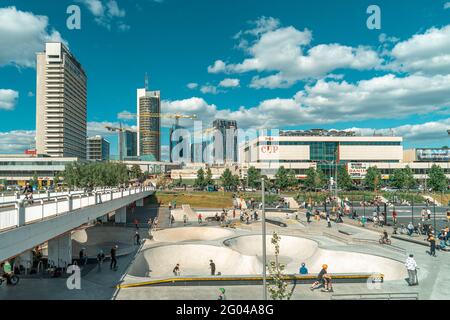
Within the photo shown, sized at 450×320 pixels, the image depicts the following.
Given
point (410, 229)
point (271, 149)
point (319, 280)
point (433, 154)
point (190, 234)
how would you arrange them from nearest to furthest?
point (319, 280)
point (410, 229)
point (190, 234)
point (271, 149)
point (433, 154)

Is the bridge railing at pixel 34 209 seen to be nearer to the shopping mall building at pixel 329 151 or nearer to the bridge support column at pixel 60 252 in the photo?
the bridge support column at pixel 60 252

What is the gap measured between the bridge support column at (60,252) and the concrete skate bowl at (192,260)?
4228 millimetres

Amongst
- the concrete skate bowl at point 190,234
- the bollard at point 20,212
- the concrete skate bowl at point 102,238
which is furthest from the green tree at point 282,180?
the bollard at point 20,212

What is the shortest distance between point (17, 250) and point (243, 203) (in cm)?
4641

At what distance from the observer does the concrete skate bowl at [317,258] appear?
1931 centimetres

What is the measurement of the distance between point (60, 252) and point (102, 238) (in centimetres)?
1253

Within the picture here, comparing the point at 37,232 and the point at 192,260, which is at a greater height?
the point at 37,232

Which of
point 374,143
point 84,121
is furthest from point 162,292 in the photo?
point 84,121

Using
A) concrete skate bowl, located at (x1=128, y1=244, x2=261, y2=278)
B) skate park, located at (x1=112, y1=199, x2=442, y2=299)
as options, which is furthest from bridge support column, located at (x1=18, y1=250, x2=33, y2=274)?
Answer: concrete skate bowl, located at (x1=128, y1=244, x2=261, y2=278)

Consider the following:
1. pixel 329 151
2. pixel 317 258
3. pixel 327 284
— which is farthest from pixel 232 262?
pixel 329 151

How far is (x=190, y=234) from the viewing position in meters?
33.8

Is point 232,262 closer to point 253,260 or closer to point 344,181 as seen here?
point 253,260

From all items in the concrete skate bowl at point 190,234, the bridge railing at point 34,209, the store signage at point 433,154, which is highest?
the store signage at point 433,154
